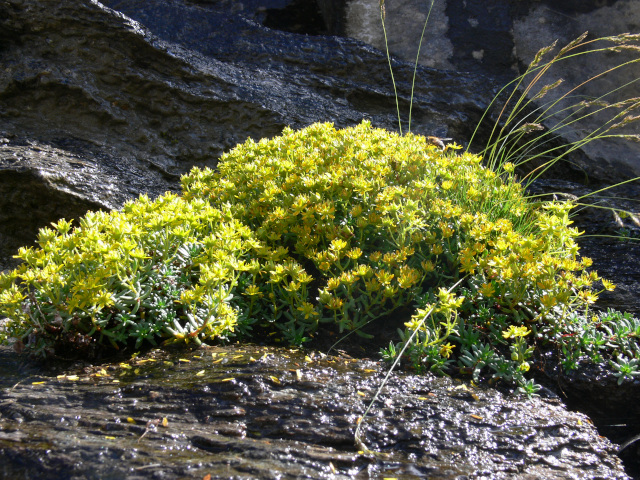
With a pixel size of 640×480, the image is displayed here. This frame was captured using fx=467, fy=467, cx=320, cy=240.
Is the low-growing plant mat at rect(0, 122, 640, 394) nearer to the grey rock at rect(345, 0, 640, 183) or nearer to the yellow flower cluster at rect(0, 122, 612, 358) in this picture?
the yellow flower cluster at rect(0, 122, 612, 358)

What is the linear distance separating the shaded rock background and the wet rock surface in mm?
1681

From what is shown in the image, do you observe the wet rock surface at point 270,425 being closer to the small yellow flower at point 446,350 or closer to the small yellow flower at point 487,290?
the small yellow flower at point 446,350

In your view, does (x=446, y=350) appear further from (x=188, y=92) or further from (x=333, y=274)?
(x=188, y=92)

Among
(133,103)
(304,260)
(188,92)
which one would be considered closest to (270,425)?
(304,260)

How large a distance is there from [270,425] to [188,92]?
4.17 meters

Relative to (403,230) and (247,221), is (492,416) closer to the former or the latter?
(403,230)

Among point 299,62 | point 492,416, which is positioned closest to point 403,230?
point 492,416

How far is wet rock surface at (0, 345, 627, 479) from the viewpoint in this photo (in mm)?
1456

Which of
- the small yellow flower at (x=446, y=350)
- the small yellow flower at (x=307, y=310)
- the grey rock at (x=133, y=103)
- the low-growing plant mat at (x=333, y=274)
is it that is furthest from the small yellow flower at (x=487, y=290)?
the grey rock at (x=133, y=103)

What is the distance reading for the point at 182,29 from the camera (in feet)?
20.8

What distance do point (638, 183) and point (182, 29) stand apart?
234 inches

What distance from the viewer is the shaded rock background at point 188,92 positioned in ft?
13.8

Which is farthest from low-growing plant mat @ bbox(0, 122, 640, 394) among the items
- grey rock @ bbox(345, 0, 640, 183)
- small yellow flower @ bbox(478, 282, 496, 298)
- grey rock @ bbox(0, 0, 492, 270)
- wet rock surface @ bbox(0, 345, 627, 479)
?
grey rock @ bbox(345, 0, 640, 183)

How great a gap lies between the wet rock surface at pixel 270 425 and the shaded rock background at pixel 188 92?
168 centimetres
